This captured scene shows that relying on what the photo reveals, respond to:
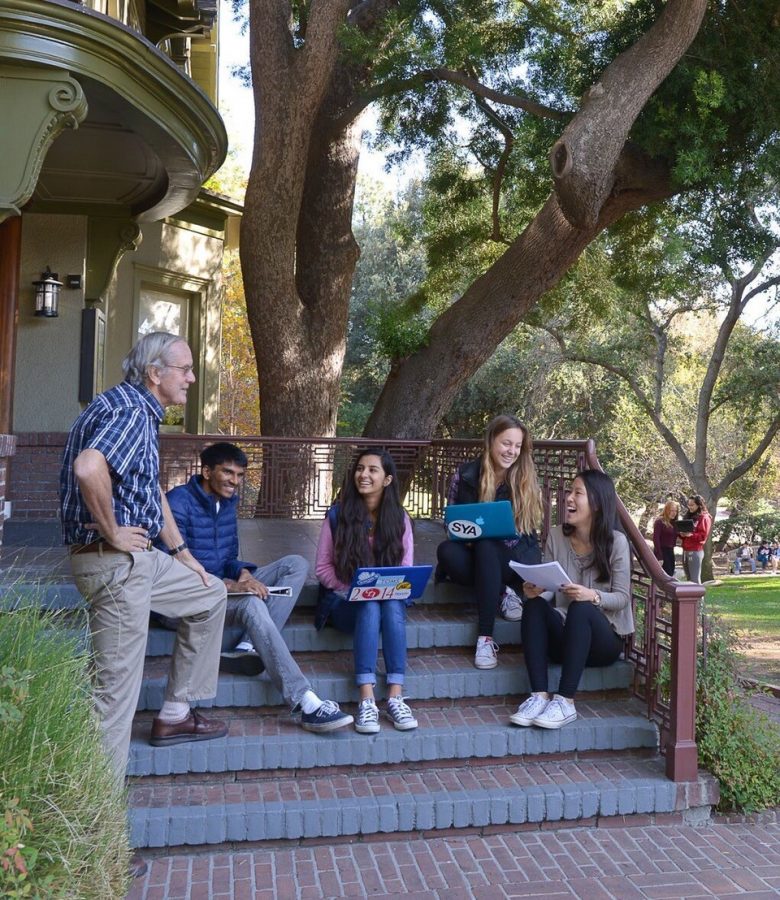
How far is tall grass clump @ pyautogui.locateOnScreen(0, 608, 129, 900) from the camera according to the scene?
298 centimetres

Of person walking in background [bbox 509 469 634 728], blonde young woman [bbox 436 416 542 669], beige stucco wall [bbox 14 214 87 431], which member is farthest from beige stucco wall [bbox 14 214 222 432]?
person walking in background [bbox 509 469 634 728]

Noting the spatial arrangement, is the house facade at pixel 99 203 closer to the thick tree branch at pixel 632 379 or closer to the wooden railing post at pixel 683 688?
the wooden railing post at pixel 683 688

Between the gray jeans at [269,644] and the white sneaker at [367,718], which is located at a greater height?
the gray jeans at [269,644]

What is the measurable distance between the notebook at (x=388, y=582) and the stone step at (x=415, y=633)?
71cm

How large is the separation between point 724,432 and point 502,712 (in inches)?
1081

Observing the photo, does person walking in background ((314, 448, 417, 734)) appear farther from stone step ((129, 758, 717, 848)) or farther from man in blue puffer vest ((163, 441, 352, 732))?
stone step ((129, 758, 717, 848))

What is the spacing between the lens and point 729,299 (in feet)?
82.6

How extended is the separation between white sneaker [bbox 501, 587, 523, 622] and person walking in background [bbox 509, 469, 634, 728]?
1.59 feet

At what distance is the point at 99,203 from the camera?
993cm

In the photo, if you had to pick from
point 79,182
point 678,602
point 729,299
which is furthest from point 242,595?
point 729,299

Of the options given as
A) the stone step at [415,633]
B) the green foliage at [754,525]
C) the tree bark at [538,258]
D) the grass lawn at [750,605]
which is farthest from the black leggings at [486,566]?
the green foliage at [754,525]

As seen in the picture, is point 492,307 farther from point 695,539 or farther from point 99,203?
point 695,539

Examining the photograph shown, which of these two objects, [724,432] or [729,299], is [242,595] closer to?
[729,299]

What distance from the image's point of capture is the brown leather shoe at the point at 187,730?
487 centimetres
